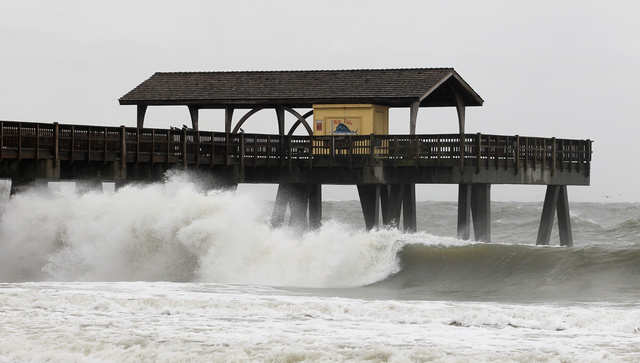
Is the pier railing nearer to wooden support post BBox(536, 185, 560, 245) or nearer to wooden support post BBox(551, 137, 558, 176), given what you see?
wooden support post BBox(551, 137, 558, 176)

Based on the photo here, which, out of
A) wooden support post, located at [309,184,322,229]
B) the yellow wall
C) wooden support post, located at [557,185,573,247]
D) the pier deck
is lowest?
→ wooden support post, located at [557,185,573,247]

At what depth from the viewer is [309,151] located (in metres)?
39.9

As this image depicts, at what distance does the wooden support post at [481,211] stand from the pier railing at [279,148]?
1.17 m

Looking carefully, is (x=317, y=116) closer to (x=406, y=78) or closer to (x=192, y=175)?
(x=406, y=78)

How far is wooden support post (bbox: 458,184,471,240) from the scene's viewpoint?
Result: 4019 cm

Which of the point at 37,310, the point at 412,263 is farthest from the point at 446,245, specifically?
the point at 37,310

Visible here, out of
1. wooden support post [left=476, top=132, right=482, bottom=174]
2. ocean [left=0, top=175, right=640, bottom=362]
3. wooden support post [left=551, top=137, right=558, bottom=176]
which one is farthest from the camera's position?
wooden support post [left=551, top=137, right=558, bottom=176]

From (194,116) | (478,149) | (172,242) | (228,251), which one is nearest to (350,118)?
(478,149)

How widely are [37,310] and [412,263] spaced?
1358cm

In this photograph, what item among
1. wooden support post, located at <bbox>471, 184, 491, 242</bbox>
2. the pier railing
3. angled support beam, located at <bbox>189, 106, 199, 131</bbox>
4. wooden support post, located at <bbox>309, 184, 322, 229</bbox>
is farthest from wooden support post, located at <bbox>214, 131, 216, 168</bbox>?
wooden support post, located at <bbox>471, 184, 491, 242</bbox>

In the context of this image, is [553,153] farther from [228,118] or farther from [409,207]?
[228,118]

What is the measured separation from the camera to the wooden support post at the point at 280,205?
145 ft

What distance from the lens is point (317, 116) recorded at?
140 feet

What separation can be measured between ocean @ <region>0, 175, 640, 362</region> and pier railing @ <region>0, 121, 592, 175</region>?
1.45 m
